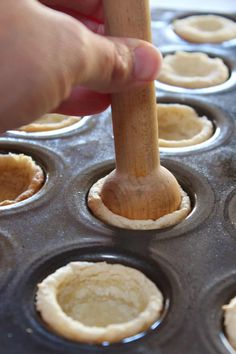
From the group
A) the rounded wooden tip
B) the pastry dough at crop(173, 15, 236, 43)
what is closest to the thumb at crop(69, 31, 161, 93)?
the rounded wooden tip

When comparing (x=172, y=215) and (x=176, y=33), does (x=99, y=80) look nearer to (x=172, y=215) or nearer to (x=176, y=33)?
(x=172, y=215)

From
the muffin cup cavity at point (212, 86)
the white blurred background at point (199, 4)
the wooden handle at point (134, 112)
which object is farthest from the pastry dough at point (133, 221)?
the white blurred background at point (199, 4)

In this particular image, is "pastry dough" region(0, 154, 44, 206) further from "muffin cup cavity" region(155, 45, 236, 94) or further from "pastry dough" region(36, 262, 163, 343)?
"muffin cup cavity" region(155, 45, 236, 94)

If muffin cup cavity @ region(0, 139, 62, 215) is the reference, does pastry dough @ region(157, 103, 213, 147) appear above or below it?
above

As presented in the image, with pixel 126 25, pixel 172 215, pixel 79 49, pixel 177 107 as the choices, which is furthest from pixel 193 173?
pixel 79 49

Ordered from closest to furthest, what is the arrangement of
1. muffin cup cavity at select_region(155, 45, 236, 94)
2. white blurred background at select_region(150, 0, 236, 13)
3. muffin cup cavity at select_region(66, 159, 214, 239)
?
muffin cup cavity at select_region(66, 159, 214, 239)
muffin cup cavity at select_region(155, 45, 236, 94)
white blurred background at select_region(150, 0, 236, 13)

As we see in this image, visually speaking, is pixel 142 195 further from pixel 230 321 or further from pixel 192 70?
pixel 192 70
